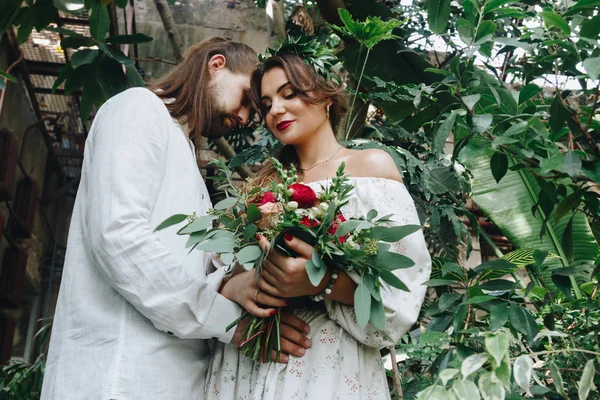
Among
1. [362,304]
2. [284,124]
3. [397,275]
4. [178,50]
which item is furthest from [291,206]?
[178,50]

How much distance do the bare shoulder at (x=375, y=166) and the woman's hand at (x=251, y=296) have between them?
461 millimetres

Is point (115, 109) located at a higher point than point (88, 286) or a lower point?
higher

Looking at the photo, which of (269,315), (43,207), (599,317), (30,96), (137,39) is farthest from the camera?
(43,207)

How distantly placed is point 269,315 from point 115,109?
2.47 feet

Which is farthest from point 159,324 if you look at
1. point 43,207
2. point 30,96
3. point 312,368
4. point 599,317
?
point 43,207

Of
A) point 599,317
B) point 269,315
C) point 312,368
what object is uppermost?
point 269,315

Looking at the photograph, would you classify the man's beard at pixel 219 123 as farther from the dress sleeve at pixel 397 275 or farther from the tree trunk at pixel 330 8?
the tree trunk at pixel 330 8

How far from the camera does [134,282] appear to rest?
177 centimetres

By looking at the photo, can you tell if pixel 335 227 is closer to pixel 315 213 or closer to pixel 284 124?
pixel 315 213

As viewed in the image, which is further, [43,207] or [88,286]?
[43,207]

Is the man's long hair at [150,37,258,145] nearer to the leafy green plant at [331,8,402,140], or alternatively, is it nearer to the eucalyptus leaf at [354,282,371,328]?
the leafy green plant at [331,8,402,140]

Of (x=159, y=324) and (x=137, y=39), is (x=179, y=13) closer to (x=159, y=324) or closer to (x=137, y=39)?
(x=137, y=39)

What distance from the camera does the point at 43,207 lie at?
8414mm

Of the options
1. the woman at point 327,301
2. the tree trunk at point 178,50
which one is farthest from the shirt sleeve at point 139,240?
the tree trunk at point 178,50
